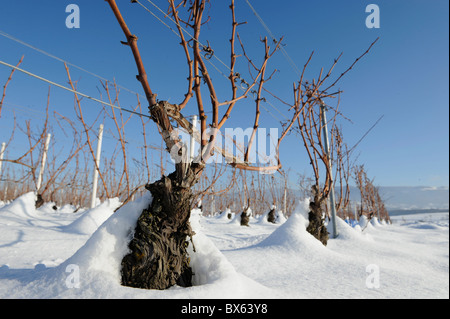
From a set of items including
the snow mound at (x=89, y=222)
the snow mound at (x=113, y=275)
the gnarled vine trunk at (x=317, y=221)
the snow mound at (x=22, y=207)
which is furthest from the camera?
the snow mound at (x=22, y=207)

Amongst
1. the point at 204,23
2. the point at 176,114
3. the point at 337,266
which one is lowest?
the point at 337,266

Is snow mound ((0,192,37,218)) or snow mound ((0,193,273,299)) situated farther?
snow mound ((0,192,37,218))

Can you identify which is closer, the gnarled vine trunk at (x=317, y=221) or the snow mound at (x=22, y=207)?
the gnarled vine trunk at (x=317, y=221)

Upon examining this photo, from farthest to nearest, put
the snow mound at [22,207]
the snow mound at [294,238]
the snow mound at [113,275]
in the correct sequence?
the snow mound at [22,207], the snow mound at [294,238], the snow mound at [113,275]

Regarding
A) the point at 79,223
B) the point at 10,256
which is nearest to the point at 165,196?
the point at 10,256

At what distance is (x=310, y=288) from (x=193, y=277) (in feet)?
2.13

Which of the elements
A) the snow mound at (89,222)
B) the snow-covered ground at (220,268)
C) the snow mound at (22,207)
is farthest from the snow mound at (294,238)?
the snow mound at (22,207)

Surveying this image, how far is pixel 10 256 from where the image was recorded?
1.95 meters

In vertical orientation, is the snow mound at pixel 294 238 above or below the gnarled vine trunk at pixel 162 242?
below

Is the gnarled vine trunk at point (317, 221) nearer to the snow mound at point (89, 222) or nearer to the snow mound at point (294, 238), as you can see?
the snow mound at point (294, 238)

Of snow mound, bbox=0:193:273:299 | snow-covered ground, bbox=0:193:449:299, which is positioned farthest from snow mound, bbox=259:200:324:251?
snow mound, bbox=0:193:273:299

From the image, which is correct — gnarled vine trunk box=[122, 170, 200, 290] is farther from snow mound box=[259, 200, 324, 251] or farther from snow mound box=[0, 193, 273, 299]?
snow mound box=[259, 200, 324, 251]

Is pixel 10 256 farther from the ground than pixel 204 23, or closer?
closer

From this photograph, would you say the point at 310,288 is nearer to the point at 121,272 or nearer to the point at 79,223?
the point at 121,272
